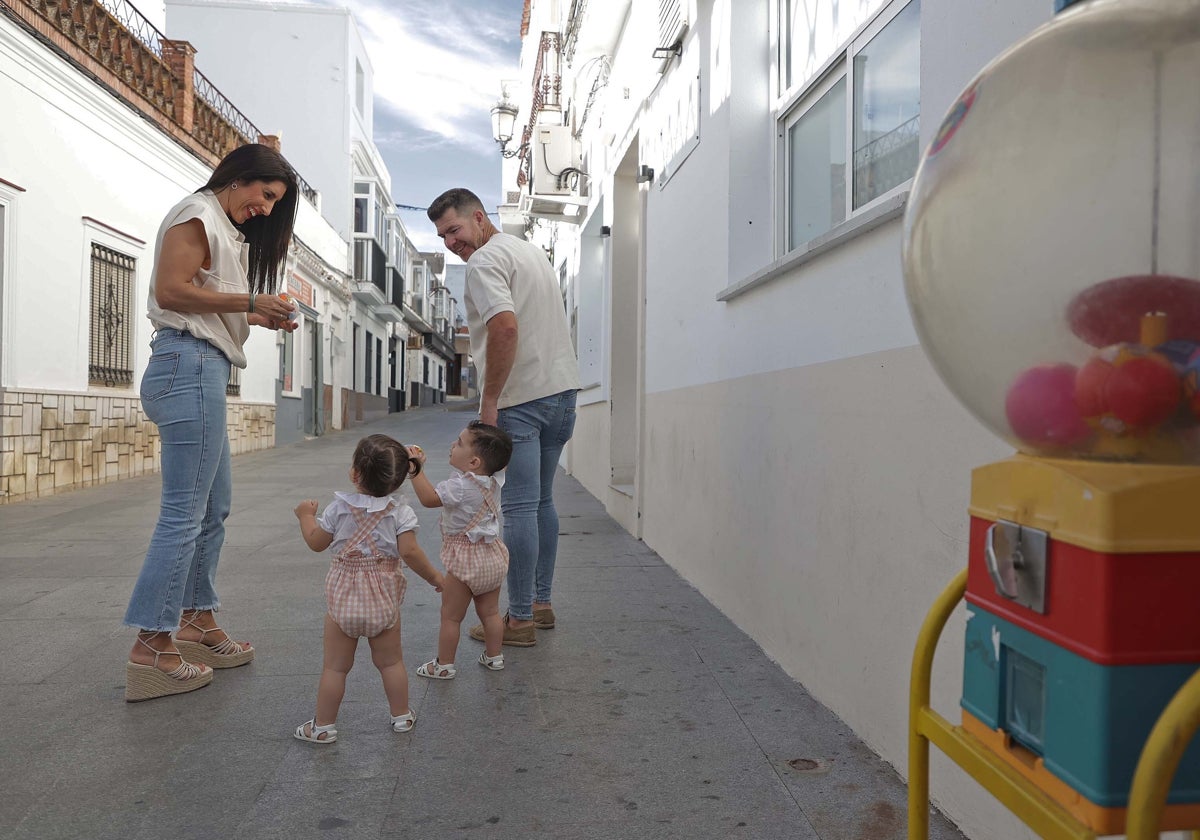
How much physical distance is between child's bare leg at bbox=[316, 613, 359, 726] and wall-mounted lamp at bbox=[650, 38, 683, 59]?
4.18 m

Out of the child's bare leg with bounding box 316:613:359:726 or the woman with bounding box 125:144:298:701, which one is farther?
the woman with bounding box 125:144:298:701

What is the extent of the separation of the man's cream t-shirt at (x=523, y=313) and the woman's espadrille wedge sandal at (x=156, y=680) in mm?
1434

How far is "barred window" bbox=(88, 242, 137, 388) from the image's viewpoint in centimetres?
966

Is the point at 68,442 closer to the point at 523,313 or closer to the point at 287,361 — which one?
the point at 523,313

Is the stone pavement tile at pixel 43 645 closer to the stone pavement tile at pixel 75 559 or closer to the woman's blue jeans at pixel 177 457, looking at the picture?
the woman's blue jeans at pixel 177 457

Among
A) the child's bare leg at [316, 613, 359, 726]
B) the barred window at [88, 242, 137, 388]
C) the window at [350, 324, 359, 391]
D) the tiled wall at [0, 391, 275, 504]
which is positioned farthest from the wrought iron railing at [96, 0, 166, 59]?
the window at [350, 324, 359, 391]

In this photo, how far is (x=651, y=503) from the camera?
6074 mm

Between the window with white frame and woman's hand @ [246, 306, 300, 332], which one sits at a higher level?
the window with white frame

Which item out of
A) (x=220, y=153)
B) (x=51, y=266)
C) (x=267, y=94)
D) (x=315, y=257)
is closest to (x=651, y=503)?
(x=51, y=266)

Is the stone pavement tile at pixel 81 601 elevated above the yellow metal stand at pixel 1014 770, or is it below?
below

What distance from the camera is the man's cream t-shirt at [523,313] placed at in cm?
360

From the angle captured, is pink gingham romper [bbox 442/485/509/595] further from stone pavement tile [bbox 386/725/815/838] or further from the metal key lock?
the metal key lock

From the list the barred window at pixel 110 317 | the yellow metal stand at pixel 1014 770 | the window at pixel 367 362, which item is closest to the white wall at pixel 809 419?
the yellow metal stand at pixel 1014 770

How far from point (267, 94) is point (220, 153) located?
10398mm
